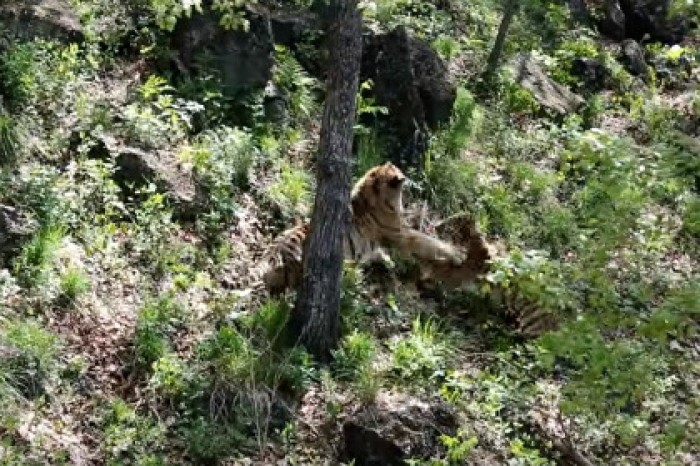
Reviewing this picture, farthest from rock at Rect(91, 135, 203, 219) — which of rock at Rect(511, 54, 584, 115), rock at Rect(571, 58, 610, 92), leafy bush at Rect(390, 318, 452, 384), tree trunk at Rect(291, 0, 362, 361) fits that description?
rock at Rect(571, 58, 610, 92)

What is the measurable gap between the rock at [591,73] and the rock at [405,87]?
14.2 feet

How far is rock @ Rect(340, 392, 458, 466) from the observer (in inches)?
252

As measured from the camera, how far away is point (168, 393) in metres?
6.57

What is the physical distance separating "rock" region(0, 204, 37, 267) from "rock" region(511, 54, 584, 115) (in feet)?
26.1

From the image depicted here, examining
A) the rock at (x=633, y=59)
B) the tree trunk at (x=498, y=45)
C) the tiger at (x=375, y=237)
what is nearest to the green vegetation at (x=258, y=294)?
the tiger at (x=375, y=237)

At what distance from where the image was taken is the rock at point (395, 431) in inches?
252

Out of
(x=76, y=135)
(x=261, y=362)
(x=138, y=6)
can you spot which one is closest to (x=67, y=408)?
(x=261, y=362)

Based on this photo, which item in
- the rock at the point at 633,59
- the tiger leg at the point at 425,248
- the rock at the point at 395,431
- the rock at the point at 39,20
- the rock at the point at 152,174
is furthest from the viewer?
the rock at the point at 633,59

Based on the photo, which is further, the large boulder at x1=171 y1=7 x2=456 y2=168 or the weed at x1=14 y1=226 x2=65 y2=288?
the large boulder at x1=171 y1=7 x2=456 y2=168

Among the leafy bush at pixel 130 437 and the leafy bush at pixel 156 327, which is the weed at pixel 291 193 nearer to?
the leafy bush at pixel 156 327

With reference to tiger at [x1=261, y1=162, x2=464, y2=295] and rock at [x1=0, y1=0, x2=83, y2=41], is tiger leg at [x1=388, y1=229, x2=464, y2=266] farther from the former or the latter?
rock at [x1=0, y1=0, x2=83, y2=41]

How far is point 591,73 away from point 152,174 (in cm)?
852

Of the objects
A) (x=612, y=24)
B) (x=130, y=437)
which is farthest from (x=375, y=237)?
(x=612, y=24)

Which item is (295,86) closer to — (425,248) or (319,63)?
(319,63)
